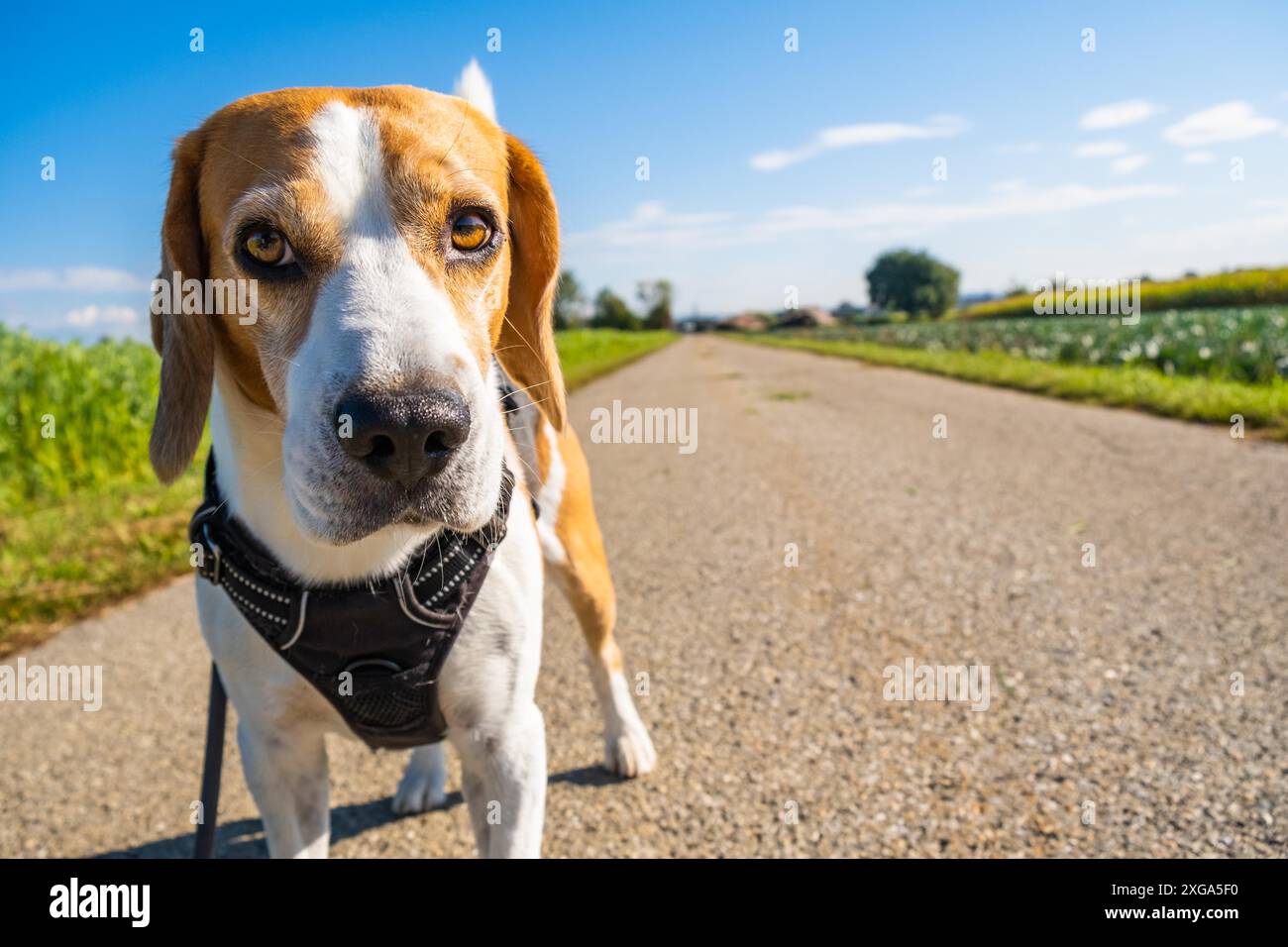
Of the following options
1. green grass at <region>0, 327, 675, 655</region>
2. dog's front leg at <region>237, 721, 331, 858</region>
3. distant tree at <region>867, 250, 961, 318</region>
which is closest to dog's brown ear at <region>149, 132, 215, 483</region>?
dog's front leg at <region>237, 721, 331, 858</region>

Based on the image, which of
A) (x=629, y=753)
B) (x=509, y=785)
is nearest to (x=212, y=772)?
(x=509, y=785)

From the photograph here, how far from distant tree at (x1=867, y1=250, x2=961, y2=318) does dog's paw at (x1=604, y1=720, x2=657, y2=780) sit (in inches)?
3952

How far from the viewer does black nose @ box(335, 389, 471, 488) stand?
1536mm

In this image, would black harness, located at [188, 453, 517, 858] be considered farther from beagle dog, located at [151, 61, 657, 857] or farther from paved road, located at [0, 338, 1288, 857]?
paved road, located at [0, 338, 1288, 857]

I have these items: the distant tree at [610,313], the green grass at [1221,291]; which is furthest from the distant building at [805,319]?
the green grass at [1221,291]

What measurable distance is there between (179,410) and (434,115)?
0.98 meters

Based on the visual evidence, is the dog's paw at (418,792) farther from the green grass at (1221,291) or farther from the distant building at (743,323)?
the distant building at (743,323)

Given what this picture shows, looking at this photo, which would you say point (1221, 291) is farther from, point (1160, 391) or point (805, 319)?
point (805, 319)

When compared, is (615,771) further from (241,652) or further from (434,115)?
(434,115)

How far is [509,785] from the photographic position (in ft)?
6.81

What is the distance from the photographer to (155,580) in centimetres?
555

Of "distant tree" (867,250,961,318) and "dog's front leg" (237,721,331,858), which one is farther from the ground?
"distant tree" (867,250,961,318)
